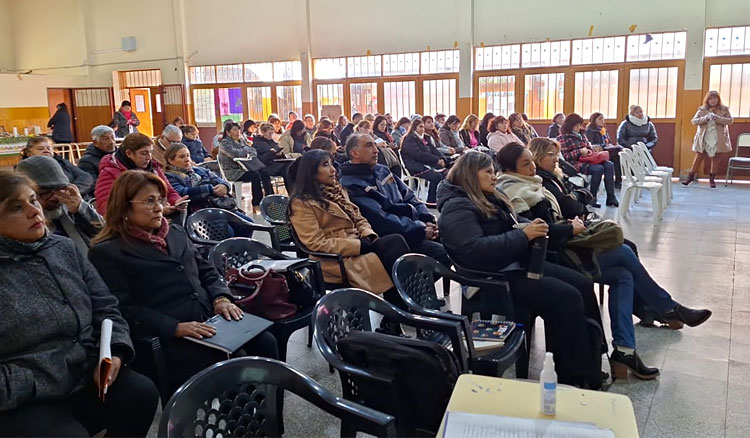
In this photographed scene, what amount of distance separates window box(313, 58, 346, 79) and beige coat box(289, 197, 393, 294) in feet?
33.2

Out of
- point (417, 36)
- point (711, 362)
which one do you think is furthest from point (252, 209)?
point (711, 362)

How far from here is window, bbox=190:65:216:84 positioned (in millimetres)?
14453

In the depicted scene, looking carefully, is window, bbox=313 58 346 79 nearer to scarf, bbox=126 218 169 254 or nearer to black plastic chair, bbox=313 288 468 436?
scarf, bbox=126 218 169 254

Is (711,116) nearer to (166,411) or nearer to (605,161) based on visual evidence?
(605,161)

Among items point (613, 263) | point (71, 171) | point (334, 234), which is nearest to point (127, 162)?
point (71, 171)

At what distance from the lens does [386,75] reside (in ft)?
41.9

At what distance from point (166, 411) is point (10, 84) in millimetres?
16773

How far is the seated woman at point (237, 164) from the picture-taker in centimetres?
829

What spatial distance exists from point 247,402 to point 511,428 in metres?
0.74

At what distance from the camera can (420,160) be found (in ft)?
27.2

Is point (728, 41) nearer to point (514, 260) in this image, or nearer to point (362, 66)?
point (362, 66)

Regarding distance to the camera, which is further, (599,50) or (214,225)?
(599,50)

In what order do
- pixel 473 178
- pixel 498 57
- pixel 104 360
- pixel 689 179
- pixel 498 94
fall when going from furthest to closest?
1. pixel 498 94
2. pixel 498 57
3. pixel 689 179
4. pixel 473 178
5. pixel 104 360

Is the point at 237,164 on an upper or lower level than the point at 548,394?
upper
